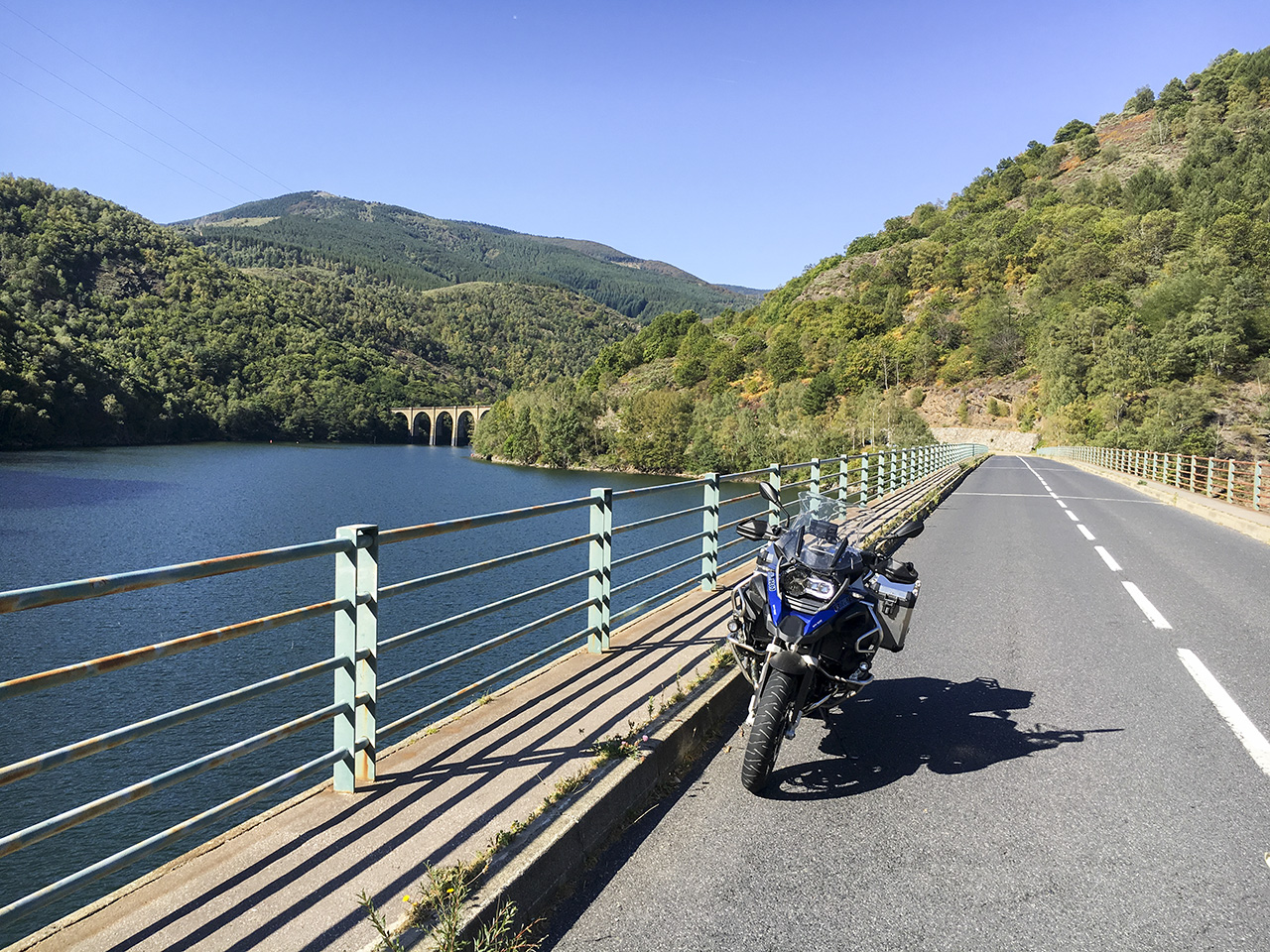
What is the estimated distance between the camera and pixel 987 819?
349 centimetres

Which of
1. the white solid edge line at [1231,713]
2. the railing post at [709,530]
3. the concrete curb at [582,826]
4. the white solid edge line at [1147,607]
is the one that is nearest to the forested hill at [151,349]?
the railing post at [709,530]

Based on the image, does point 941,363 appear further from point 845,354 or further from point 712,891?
point 712,891

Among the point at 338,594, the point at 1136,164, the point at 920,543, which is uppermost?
the point at 1136,164

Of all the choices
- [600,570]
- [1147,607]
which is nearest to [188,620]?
[600,570]

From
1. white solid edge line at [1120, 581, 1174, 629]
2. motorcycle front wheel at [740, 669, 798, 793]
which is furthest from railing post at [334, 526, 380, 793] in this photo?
white solid edge line at [1120, 581, 1174, 629]

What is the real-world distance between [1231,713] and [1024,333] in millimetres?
103446

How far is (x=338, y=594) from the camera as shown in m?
3.44

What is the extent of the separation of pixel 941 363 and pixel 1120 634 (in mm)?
106433

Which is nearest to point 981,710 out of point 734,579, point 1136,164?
point 734,579

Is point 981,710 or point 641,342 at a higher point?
point 641,342

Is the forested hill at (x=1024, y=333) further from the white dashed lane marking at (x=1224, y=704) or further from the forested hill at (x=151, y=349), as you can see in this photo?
the white dashed lane marking at (x=1224, y=704)

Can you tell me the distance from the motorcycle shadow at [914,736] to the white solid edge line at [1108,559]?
595 cm

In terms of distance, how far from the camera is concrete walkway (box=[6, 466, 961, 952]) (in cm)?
243

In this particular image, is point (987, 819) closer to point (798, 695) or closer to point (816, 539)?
point (798, 695)
